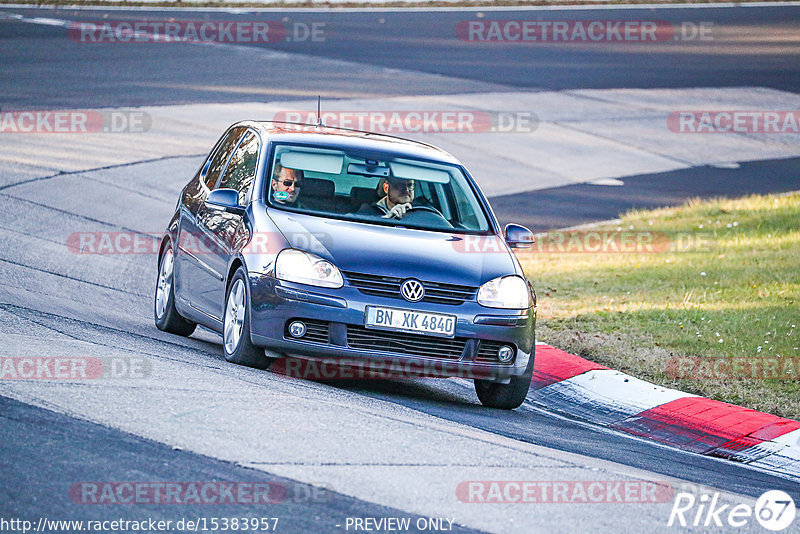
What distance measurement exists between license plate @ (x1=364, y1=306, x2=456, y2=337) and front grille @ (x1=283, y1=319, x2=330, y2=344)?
0.25 m

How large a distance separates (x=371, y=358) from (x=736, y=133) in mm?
18117

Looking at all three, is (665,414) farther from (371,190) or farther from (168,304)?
(168,304)

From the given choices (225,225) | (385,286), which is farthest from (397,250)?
(225,225)

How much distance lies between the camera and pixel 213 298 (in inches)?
344

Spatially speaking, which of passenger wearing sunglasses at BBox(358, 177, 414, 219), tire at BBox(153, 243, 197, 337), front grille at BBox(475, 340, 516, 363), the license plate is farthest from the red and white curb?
tire at BBox(153, 243, 197, 337)

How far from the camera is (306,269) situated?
7.75 m

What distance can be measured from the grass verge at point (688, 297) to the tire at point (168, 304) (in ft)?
9.90

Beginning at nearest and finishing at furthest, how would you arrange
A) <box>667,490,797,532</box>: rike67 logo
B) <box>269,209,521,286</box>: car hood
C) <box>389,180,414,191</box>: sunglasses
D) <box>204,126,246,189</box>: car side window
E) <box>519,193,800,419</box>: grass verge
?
1. <box>667,490,797,532</box>: rike67 logo
2. <box>269,209,521,286</box>: car hood
3. <box>389,180,414,191</box>: sunglasses
4. <box>519,193,800,419</box>: grass verge
5. <box>204,126,246,189</box>: car side window

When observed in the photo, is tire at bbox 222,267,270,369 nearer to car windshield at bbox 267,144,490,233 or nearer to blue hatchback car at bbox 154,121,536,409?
blue hatchback car at bbox 154,121,536,409

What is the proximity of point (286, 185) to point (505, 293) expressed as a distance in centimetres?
174

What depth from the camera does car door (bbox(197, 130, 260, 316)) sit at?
8.47 metres

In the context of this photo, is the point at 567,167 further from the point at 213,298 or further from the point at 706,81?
the point at 213,298

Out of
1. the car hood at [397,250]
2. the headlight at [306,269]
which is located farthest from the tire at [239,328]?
the car hood at [397,250]

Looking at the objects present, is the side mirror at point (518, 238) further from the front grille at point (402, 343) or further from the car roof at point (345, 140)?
the front grille at point (402, 343)
